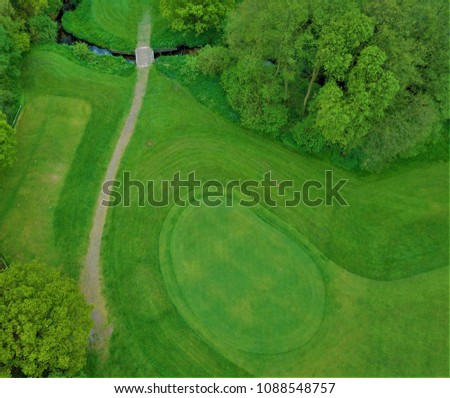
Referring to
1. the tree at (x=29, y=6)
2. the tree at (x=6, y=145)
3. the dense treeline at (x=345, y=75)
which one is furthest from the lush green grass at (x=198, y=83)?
the tree at (x=6, y=145)

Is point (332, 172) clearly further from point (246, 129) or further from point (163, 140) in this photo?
point (163, 140)

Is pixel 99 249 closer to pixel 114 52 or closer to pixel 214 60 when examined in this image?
pixel 214 60

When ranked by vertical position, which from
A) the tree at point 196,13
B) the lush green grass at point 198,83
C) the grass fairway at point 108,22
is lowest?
the lush green grass at point 198,83

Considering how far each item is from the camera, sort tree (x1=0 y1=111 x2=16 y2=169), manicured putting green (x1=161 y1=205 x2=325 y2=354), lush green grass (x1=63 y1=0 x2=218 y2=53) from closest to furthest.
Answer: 1. manicured putting green (x1=161 y1=205 x2=325 y2=354)
2. tree (x1=0 y1=111 x2=16 y2=169)
3. lush green grass (x1=63 y1=0 x2=218 y2=53)

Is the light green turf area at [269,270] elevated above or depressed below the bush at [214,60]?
below

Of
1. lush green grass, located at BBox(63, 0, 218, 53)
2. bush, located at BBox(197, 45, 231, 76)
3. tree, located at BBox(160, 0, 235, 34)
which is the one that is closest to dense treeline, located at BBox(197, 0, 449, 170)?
bush, located at BBox(197, 45, 231, 76)

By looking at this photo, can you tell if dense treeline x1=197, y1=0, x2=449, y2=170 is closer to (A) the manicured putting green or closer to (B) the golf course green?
(B) the golf course green

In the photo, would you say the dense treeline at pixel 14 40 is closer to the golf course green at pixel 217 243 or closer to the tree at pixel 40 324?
the golf course green at pixel 217 243
